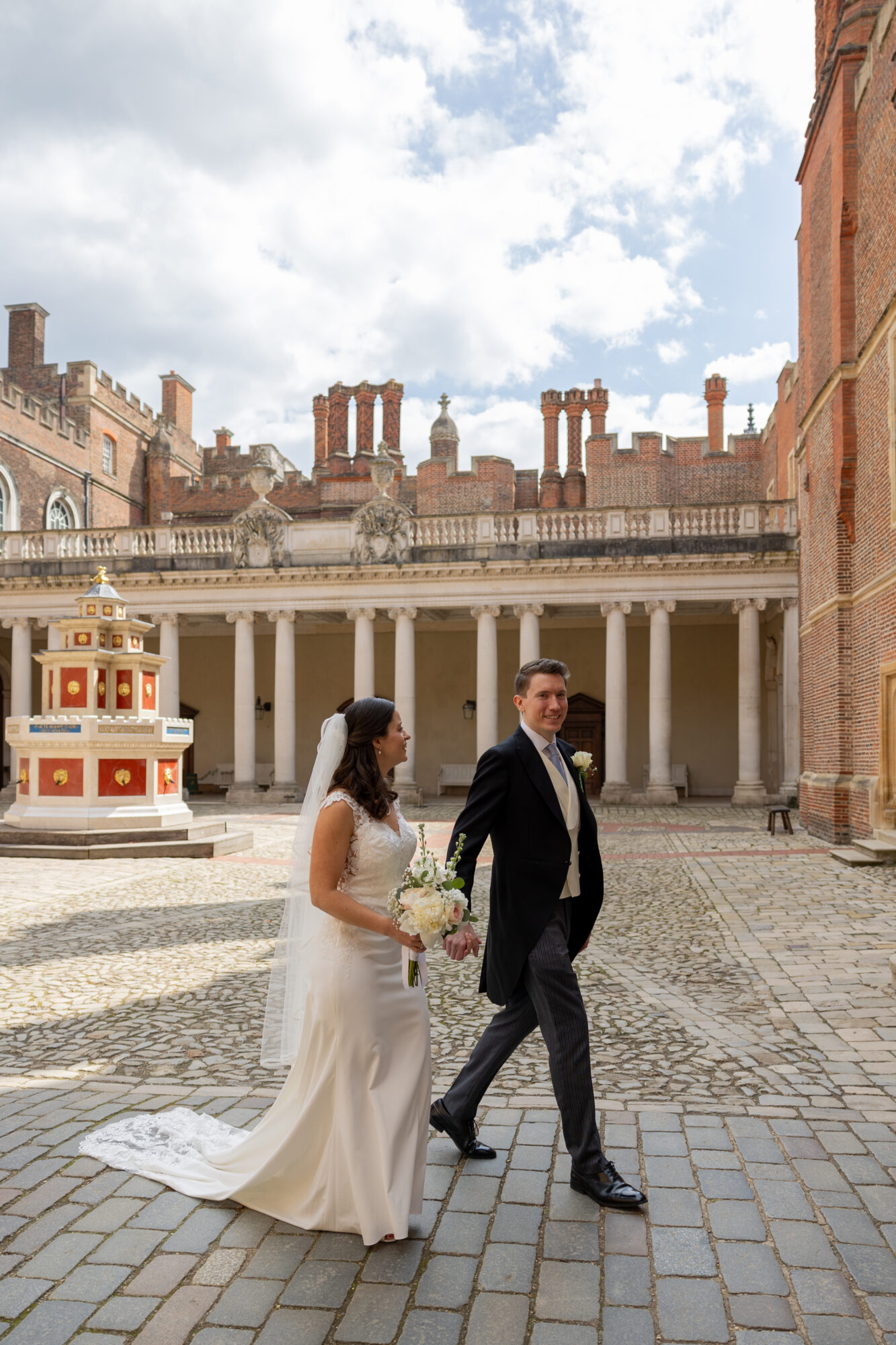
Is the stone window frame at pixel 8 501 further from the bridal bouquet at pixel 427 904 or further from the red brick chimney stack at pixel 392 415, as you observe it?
the bridal bouquet at pixel 427 904

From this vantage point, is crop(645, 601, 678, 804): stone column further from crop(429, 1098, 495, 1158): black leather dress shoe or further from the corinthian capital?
crop(429, 1098, 495, 1158): black leather dress shoe

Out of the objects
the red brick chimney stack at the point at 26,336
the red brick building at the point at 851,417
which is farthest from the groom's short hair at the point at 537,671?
the red brick chimney stack at the point at 26,336

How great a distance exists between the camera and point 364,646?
2412 cm

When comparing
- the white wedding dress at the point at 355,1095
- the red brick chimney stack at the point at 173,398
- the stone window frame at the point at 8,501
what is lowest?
the white wedding dress at the point at 355,1095

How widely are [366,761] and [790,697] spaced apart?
20228mm

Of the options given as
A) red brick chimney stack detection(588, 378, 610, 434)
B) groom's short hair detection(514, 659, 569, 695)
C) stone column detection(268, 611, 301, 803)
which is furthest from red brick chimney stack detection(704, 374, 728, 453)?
groom's short hair detection(514, 659, 569, 695)

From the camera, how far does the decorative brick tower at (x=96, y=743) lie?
593 inches

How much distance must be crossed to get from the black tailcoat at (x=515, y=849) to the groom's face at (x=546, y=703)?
0.30 feet

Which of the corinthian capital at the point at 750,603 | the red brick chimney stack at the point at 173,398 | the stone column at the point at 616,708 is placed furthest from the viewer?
the red brick chimney stack at the point at 173,398

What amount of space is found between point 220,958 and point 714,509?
18312 millimetres

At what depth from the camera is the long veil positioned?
359cm

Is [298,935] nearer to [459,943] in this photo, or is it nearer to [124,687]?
[459,943]

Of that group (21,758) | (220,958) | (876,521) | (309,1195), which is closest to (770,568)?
(876,521)

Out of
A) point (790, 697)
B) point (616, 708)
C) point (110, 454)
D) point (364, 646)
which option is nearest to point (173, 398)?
point (110, 454)
